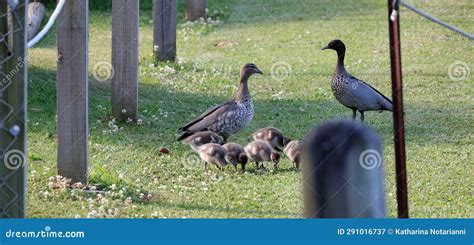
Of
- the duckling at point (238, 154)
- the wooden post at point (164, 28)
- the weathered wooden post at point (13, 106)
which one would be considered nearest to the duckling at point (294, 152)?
the duckling at point (238, 154)

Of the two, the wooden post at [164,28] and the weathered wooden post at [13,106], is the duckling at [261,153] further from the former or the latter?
the wooden post at [164,28]

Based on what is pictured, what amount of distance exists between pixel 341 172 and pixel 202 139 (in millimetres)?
5181

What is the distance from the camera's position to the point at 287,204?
6250 mm

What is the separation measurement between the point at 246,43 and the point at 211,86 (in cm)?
274

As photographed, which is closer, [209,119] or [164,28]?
[209,119]

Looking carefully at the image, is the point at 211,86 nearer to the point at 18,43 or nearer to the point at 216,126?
the point at 216,126

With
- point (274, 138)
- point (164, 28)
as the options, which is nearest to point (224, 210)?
point (274, 138)

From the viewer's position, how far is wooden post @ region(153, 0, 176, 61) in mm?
11047

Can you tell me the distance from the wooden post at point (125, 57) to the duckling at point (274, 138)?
1392 millimetres

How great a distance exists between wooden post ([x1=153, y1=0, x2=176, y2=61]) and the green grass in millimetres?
198

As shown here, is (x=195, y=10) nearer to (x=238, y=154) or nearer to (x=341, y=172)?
(x=238, y=154)

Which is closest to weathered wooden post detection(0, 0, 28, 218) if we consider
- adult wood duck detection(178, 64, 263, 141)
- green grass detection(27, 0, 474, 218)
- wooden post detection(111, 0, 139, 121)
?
green grass detection(27, 0, 474, 218)

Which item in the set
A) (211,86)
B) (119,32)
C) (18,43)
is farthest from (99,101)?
(18,43)

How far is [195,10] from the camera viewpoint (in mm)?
14570
